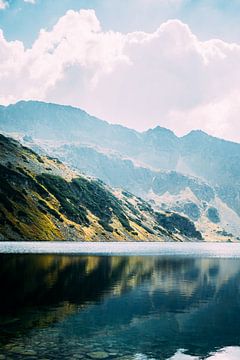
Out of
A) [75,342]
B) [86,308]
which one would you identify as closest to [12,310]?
[86,308]

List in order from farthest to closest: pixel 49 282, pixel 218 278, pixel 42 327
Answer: pixel 218 278, pixel 49 282, pixel 42 327

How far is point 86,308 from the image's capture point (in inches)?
2327

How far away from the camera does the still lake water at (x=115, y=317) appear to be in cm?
3972

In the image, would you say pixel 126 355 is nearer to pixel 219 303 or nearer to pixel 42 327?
pixel 42 327

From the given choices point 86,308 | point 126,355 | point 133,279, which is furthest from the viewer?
point 133,279

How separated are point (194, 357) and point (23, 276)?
5593cm

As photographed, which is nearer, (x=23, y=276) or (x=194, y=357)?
(x=194, y=357)

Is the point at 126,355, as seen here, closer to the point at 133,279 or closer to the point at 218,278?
the point at 133,279

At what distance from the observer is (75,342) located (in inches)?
1638

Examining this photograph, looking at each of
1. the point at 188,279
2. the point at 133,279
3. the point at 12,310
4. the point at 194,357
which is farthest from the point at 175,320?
the point at 188,279

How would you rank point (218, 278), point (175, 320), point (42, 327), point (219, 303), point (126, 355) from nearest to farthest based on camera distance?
point (126, 355)
point (42, 327)
point (175, 320)
point (219, 303)
point (218, 278)

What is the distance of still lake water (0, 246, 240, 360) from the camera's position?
39719mm

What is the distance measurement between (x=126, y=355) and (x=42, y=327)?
40.9ft

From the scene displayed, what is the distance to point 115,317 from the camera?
54750 mm
